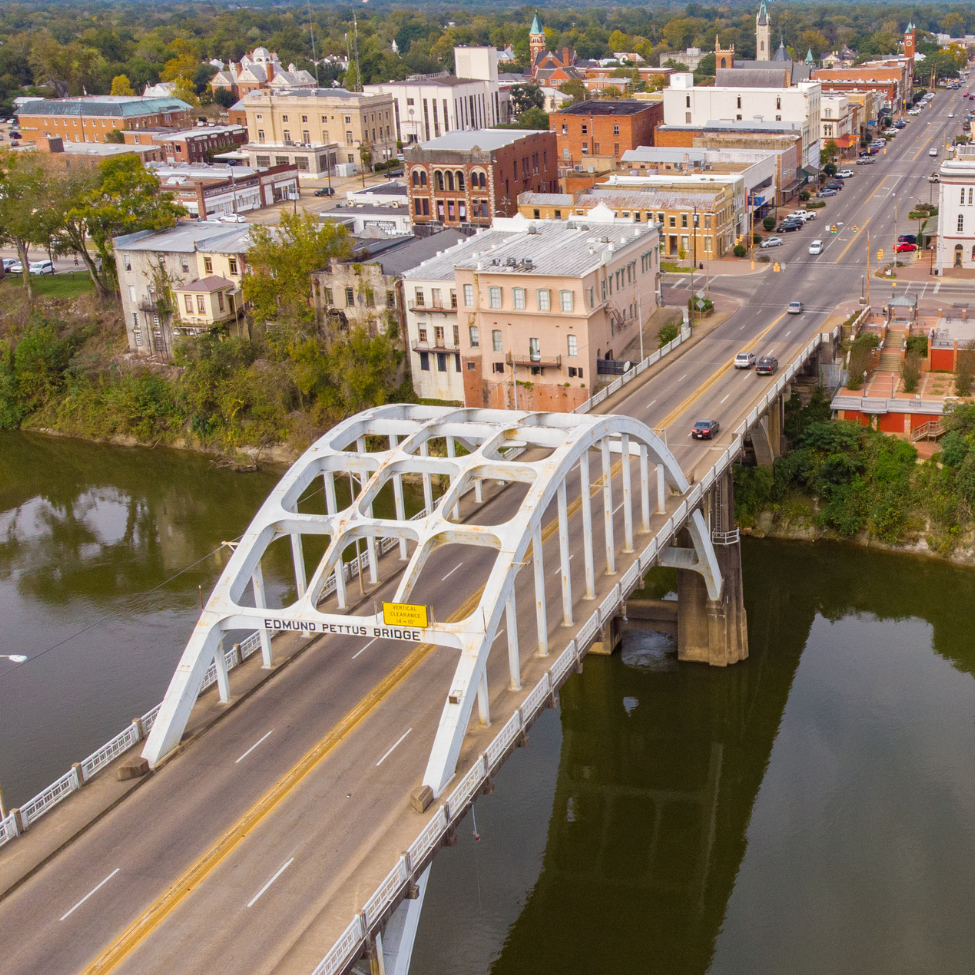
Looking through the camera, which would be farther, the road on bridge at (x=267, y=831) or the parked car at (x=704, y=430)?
the parked car at (x=704, y=430)

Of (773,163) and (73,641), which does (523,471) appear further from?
(773,163)

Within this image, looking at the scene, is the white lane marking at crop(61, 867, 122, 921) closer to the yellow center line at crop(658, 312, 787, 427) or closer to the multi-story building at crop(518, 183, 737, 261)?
the yellow center line at crop(658, 312, 787, 427)

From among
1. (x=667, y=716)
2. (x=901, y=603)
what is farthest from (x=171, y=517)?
(x=901, y=603)

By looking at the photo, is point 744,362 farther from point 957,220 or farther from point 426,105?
point 426,105

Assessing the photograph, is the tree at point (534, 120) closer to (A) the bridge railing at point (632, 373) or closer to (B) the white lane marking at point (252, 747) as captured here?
(A) the bridge railing at point (632, 373)

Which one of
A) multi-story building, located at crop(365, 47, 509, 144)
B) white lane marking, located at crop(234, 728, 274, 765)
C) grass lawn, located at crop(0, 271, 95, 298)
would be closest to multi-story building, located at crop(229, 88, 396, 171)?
multi-story building, located at crop(365, 47, 509, 144)

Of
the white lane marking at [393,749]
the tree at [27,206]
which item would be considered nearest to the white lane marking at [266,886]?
the white lane marking at [393,749]
